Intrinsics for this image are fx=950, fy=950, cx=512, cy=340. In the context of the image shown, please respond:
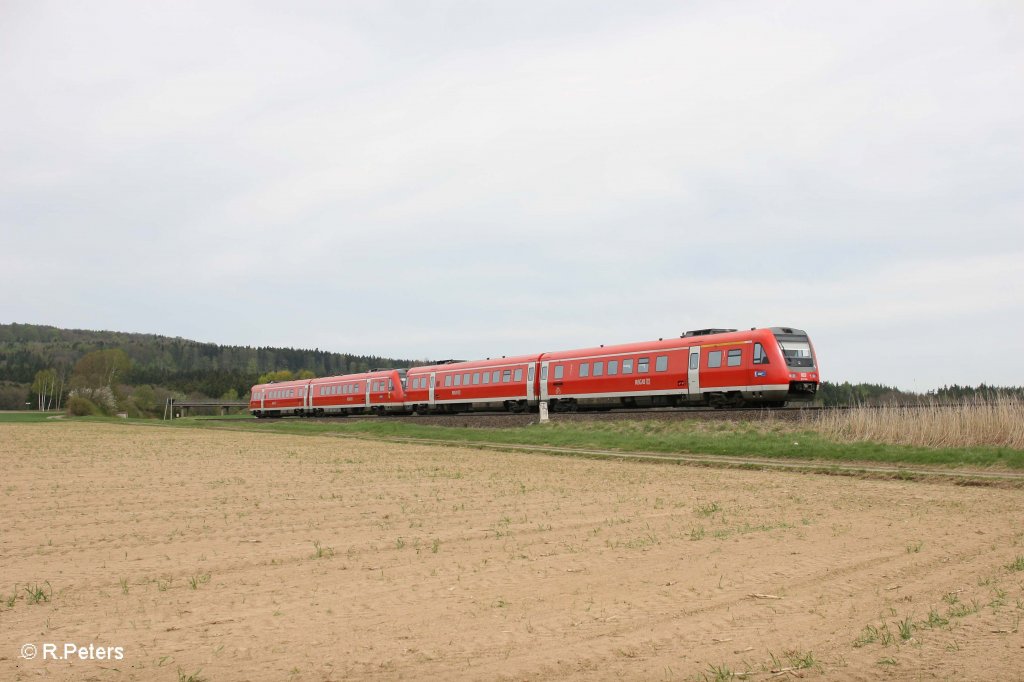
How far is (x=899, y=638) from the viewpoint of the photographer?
23.3 feet

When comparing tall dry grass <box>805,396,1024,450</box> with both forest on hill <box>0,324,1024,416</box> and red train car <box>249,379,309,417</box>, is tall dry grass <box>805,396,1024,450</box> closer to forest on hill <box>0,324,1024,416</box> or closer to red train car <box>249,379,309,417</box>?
forest on hill <box>0,324,1024,416</box>

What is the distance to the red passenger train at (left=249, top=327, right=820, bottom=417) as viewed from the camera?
3216 centimetres

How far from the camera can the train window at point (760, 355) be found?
31833 mm

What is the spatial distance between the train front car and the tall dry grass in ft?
17.6

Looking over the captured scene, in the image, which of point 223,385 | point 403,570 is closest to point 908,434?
point 403,570

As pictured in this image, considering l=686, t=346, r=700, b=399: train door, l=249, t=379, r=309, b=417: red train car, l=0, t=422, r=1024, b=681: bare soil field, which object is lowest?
l=0, t=422, r=1024, b=681: bare soil field

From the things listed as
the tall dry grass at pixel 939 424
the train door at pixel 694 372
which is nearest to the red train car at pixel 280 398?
the train door at pixel 694 372

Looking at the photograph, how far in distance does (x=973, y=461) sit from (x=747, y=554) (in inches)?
466

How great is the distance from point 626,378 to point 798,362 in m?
7.81

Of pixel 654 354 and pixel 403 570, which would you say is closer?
pixel 403 570

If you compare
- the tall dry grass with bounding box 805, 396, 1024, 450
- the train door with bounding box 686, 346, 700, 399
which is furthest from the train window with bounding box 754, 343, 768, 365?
the tall dry grass with bounding box 805, 396, 1024, 450

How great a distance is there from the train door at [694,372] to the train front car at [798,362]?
329 cm

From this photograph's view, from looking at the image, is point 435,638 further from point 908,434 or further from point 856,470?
point 908,434

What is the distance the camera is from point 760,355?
3198cm
